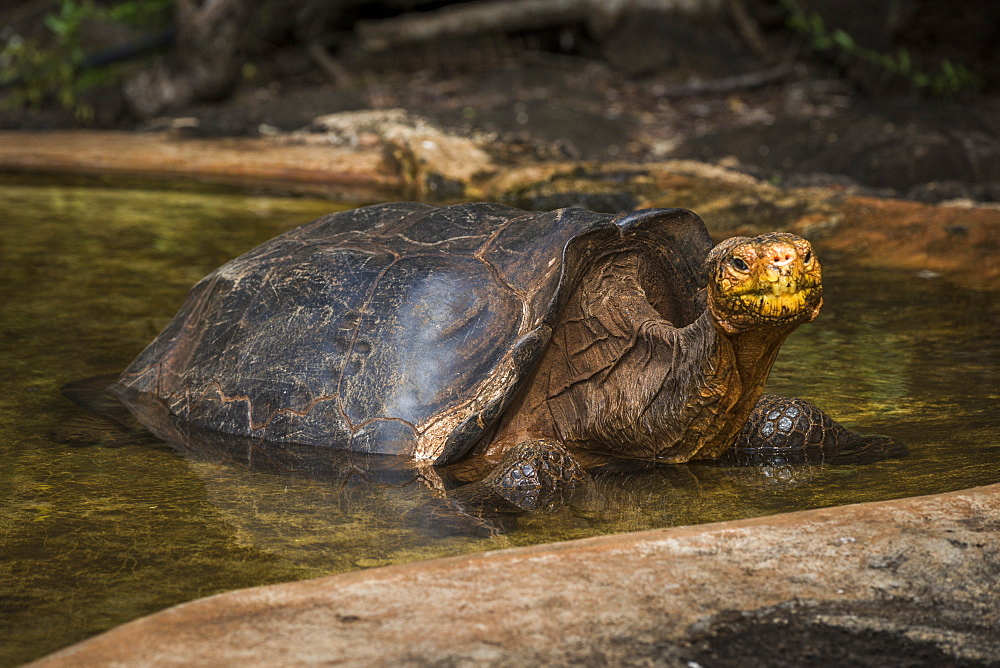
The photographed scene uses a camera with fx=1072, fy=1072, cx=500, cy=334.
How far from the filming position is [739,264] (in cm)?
261

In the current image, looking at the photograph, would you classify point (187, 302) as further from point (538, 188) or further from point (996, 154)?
point (996, 154)

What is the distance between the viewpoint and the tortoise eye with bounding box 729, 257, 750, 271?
2.60 meters

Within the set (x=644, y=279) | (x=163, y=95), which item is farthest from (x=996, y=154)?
(x=163, y=95)

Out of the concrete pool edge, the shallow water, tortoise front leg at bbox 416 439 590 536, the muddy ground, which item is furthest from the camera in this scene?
the muddy ground

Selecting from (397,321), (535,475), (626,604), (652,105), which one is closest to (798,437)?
(535,475)

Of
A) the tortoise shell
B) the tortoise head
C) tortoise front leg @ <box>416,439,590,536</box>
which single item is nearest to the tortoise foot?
tortoise front leg @ <box>416,439,590,536</box>

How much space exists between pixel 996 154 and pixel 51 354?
6.22 metres

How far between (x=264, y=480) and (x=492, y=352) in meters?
0.78

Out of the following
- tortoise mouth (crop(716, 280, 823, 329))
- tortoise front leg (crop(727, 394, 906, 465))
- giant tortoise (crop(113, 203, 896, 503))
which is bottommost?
tortoise front leg (crop(727, 394, 906, 465))

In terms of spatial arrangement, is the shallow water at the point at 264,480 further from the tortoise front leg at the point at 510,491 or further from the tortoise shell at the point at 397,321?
the tortoise shell at the point at 397,321

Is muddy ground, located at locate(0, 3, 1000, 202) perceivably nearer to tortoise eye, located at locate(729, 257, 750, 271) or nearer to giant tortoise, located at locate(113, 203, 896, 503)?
giant tortoise, located at locate(113, 203, 896, 503)

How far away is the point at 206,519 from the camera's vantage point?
2.81 m

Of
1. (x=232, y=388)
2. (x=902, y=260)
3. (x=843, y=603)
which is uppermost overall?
(x=843, y=603)

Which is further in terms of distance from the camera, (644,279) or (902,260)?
(902,260)
